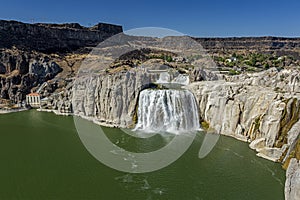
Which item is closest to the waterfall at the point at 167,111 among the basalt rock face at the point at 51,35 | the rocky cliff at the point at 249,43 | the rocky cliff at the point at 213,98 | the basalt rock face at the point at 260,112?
the rocky cliff at the point at 213,98

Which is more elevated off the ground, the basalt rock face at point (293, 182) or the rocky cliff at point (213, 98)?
the rocky cliff at point (213, 98)

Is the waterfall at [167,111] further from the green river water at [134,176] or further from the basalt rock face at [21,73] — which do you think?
the basalt rock face at [21,73]

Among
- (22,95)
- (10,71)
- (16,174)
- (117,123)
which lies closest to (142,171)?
(16,174)

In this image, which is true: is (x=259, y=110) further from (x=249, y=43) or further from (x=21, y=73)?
(x=249, y=43)

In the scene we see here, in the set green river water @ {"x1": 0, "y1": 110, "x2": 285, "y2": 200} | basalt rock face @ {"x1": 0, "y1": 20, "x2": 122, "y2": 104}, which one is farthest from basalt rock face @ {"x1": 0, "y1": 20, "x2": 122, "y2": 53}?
green river water @ {"x1": 0, "y1": 110, "x2": 285, "y2": 200}

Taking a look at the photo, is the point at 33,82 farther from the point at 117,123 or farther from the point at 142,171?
the point at 142,171

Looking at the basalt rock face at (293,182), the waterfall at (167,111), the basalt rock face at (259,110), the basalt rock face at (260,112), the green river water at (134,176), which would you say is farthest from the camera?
the waterfall at (167,111)

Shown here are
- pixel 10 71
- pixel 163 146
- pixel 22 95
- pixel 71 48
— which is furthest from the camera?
pixel 71 48

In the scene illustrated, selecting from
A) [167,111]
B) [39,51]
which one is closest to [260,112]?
[167,111]
